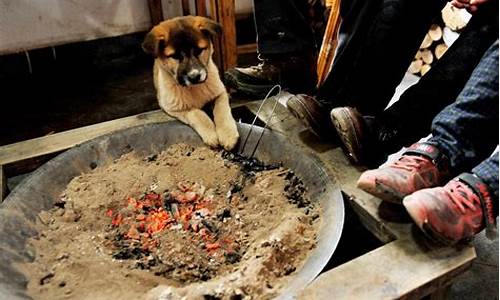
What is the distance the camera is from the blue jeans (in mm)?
1188

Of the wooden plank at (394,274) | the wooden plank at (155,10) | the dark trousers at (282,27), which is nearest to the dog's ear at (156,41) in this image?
the dark trousers at (282,27)

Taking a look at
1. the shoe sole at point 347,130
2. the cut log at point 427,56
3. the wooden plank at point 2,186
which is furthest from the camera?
the cut log at point 427,56

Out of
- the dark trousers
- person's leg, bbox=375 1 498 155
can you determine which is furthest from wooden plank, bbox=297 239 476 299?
the dark trousers

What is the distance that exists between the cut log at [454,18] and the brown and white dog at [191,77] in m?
1.41

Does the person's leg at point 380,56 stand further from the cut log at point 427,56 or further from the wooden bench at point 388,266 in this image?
the cut log at point 427,56

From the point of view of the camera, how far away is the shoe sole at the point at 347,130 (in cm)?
152

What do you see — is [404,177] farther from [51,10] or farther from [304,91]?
[51,10]

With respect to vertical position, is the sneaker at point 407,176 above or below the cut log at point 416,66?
above

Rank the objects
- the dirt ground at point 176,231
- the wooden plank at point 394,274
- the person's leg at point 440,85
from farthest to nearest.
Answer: the person's leg at point 440,85
the dirt ground at point 176,231
the wooden plank at point 394,274

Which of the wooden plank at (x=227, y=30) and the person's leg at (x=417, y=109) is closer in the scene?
the person's leg at (x=417, y=109)

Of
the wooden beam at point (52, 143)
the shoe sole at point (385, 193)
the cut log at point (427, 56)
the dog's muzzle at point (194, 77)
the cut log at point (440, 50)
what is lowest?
the cut log at point (427, 56)

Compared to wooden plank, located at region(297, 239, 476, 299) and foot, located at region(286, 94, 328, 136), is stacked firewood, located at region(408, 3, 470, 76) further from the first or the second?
wooden plank, located at region(297, 239, 476, 299)

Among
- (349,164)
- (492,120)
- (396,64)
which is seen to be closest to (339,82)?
(396,64)

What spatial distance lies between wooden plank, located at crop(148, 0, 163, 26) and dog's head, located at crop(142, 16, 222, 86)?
1281 millimetres
